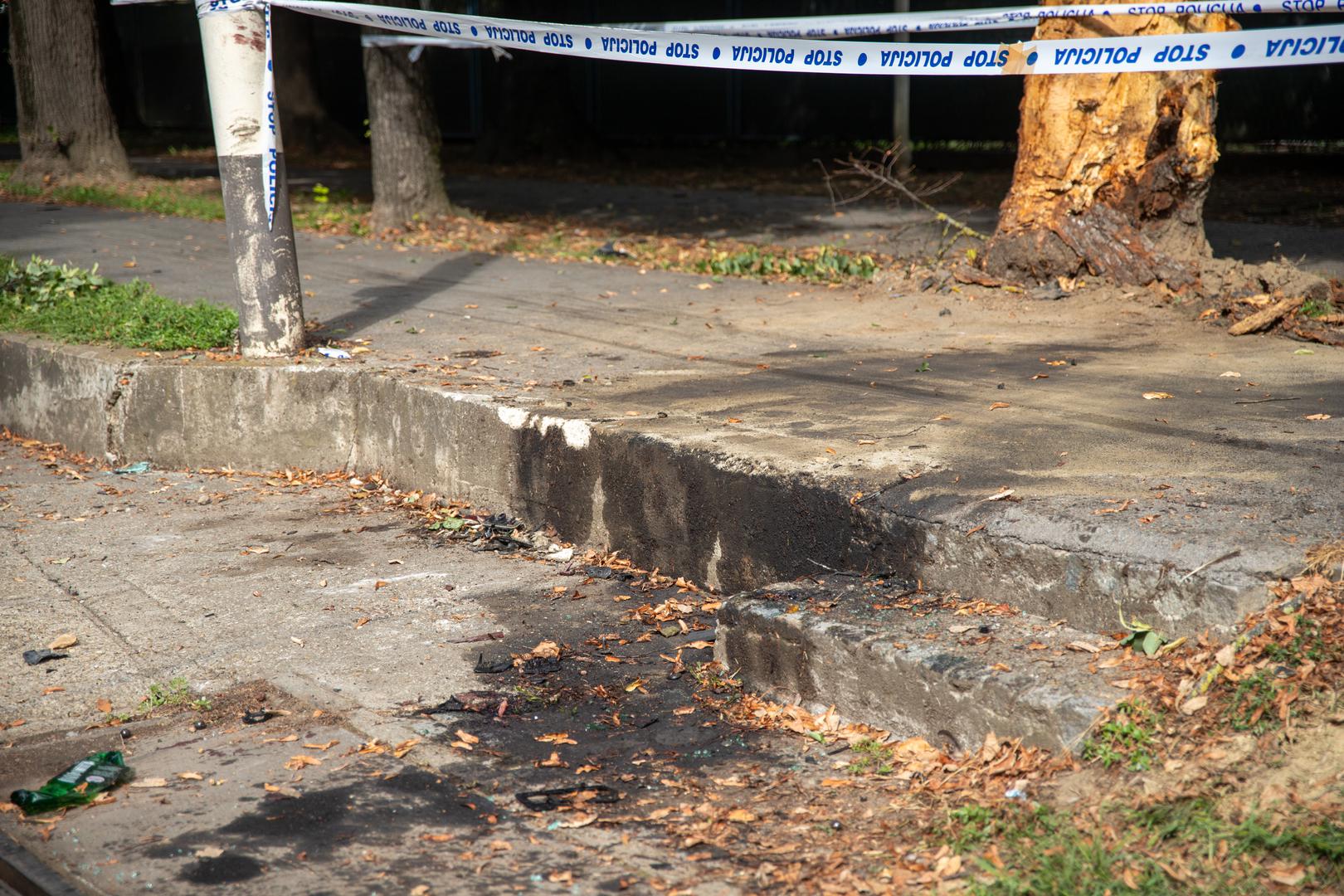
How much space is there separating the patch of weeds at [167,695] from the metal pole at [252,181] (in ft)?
8.54

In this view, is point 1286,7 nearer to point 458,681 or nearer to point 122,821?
point 458,681

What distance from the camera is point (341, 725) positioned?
3553mm

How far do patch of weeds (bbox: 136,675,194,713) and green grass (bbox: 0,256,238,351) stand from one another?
2.89m

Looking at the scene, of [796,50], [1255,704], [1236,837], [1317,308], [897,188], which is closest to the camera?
[1236,837]

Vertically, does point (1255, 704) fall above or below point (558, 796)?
above

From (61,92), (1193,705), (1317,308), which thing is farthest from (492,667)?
(61,92)

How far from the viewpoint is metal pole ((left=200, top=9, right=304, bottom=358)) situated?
229 inches

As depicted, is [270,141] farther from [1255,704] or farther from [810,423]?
[1255,704]

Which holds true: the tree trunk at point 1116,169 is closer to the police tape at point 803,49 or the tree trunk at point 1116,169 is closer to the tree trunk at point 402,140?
the police tape at point 803,49

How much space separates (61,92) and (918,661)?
1293cm

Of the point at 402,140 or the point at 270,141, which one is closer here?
the point at 270,141

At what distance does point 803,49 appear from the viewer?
620 centimetres

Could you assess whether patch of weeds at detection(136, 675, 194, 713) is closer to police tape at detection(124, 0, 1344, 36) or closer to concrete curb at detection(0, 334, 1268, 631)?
concrete curb at detection(0, 334, 1268, 631)

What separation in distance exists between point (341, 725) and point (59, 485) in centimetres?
321
